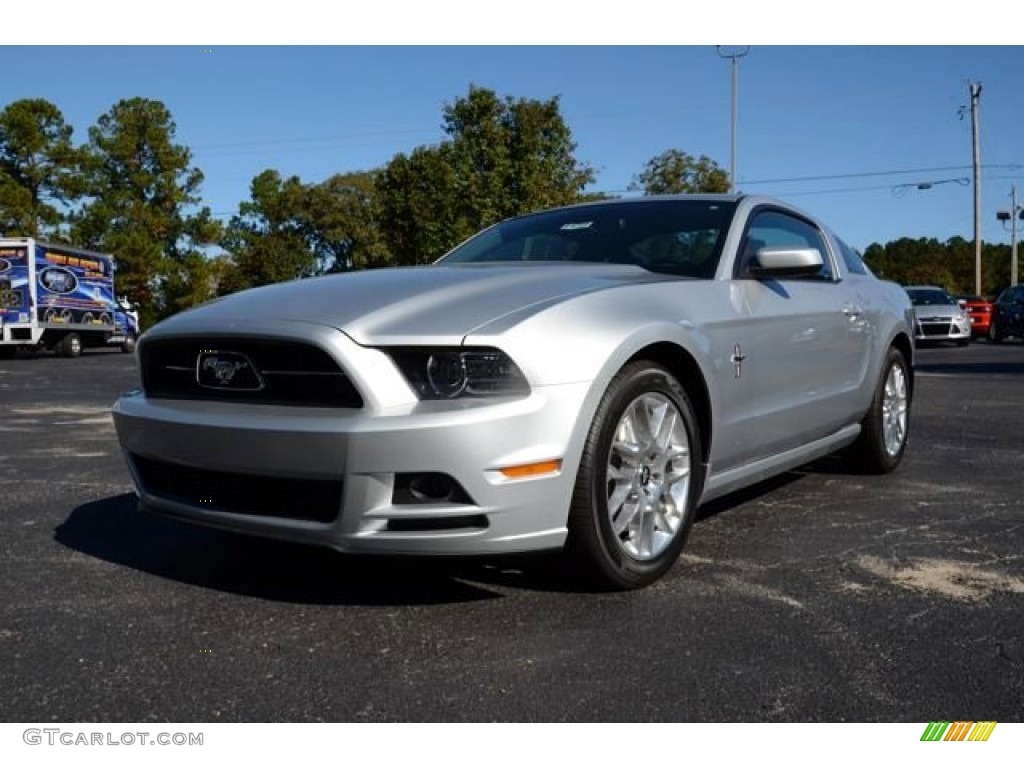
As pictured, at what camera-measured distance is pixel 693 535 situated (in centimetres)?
394

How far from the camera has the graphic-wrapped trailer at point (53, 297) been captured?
2325cm

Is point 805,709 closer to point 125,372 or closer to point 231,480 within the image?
point 231,480

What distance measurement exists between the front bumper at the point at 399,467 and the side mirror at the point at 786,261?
4.36 ft

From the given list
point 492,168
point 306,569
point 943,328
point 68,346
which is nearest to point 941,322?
point 943,328

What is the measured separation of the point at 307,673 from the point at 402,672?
24cm

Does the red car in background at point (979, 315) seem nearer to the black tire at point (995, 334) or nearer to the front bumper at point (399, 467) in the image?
the black tire at point (995, 334)

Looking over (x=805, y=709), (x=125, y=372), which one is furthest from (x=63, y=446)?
(x=125, y=372)

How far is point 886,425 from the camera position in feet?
17.5

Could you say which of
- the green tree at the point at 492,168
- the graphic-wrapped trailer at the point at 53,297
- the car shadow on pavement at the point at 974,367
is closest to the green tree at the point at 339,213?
the green tree at the point at 492,168

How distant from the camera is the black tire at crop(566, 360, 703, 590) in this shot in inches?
118

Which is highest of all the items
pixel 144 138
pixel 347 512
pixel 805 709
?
pixel 144 138

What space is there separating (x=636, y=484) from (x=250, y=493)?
4.07 ft

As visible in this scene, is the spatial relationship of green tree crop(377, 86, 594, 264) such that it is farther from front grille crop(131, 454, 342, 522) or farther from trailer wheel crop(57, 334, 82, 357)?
front grille crop(131, 454, 342, 522)

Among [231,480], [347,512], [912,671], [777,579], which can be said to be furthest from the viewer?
[777,579]
